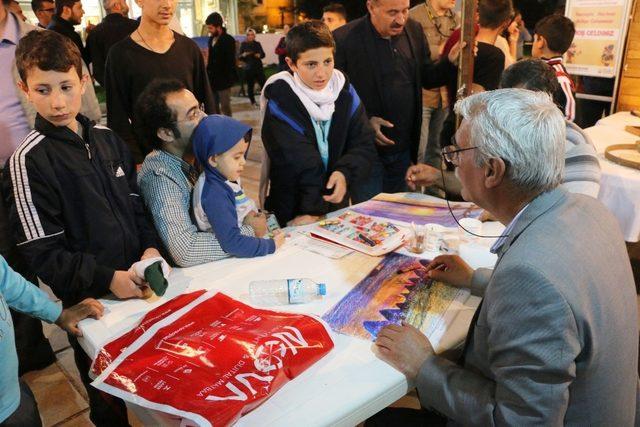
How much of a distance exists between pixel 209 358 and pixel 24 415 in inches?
24.3

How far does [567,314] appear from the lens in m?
0.89

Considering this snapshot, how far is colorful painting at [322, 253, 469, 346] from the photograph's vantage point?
1.34 meters

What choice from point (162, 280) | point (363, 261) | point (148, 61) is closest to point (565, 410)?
point (363, 261)

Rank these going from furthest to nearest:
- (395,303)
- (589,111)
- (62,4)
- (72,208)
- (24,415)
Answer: (589,111), (62,4), (72,208), (395,303), (24,415)

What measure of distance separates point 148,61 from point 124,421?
175 centimetres

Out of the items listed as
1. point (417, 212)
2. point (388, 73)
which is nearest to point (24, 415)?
point (417, 212)

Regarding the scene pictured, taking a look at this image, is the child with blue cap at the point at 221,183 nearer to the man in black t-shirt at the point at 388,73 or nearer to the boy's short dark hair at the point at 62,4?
the man in black t-shirt at the point at 388,73

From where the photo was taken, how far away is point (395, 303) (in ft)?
4.73

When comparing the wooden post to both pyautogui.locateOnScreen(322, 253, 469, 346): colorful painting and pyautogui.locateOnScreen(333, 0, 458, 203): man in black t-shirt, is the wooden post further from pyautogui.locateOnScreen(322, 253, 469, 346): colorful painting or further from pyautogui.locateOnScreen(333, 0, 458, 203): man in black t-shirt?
pyautogui.locateOnScreen(322, 253, 469, 346): colorful painting

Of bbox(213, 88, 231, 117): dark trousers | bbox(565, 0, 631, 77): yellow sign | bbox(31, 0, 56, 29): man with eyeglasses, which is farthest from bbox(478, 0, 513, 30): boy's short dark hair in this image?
bbox(213, 88, 231, 117): dark trousers

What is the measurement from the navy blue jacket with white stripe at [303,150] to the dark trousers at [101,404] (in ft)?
3.43

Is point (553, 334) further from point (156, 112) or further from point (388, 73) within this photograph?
point (388, 73)

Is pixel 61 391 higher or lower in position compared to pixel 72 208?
lower

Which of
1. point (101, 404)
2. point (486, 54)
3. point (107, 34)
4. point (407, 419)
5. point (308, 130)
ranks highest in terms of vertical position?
point (107, 34)
